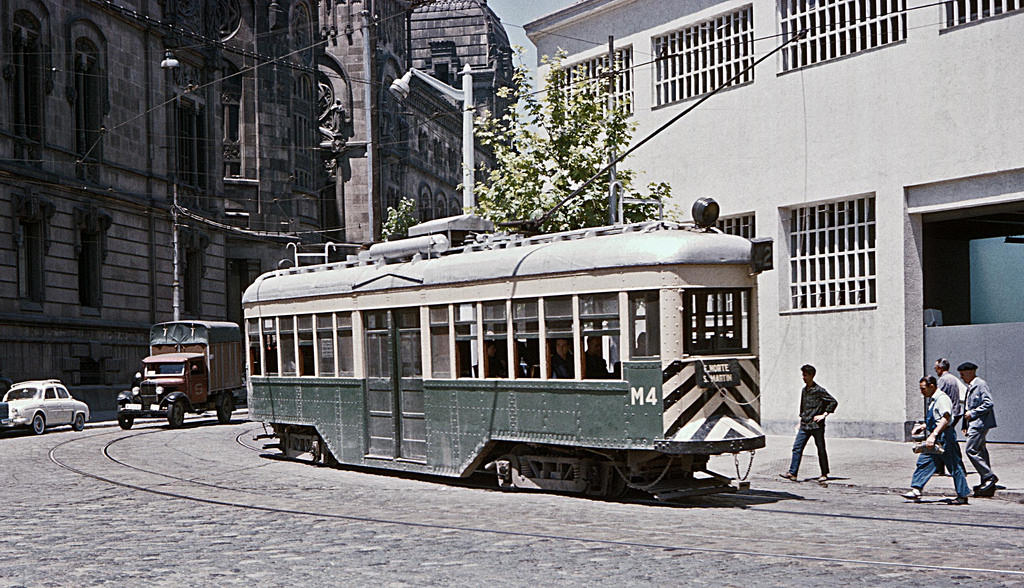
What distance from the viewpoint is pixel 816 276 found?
82.8ft

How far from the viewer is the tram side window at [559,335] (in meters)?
15.2

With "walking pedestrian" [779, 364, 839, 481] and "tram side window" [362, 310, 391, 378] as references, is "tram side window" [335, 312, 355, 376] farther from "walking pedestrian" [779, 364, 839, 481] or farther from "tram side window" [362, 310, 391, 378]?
"walking pedestrian" [779, 364, 839, 481]

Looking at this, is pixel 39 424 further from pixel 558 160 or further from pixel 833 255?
pixel 833 255

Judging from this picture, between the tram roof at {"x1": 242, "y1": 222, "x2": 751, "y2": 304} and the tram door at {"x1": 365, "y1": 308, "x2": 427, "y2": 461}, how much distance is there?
0.54 m

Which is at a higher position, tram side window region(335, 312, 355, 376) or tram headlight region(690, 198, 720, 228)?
tram headlight region(690, 198, 720, 228)

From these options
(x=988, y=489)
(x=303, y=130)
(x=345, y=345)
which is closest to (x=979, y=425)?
(x=988, y=489)

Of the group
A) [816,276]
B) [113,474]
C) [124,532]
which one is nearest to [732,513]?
[124,532]

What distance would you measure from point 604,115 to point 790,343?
19.3 ft

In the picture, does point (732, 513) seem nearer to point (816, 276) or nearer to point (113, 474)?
point (113, 474)

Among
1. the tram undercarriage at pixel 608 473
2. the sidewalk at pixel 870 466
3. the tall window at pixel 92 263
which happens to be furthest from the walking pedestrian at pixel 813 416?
the tall window at pixel 92 263

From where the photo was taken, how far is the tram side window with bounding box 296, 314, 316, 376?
1992cm

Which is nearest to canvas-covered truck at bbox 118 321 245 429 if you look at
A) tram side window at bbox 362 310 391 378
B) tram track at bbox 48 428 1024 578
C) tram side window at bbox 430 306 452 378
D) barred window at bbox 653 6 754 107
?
tram track at bbox 48 428 1024 578

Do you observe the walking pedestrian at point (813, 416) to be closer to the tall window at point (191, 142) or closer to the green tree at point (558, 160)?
the green tree at point (558, 160)

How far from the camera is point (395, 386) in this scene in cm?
1797
